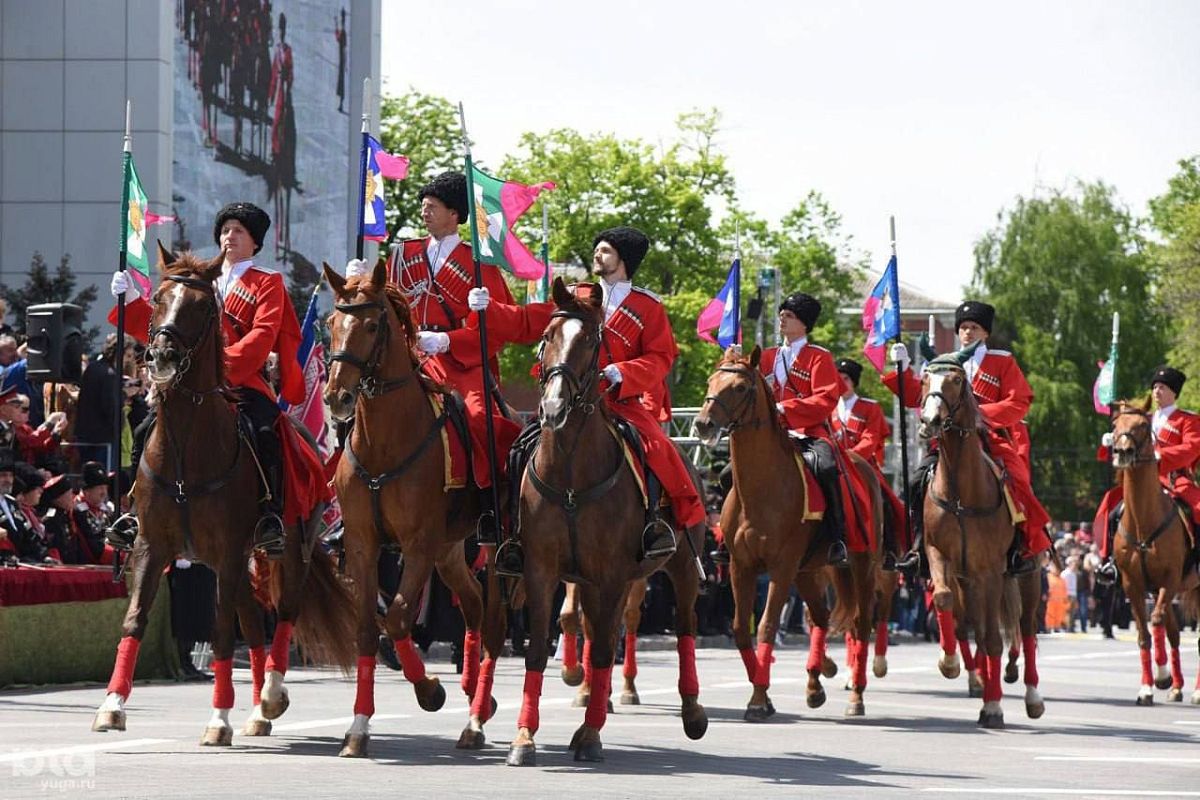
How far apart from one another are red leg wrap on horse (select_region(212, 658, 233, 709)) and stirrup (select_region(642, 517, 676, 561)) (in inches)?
102

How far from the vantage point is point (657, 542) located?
41.7ft

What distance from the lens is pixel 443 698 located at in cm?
1394

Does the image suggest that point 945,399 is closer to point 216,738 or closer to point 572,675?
point 572,675

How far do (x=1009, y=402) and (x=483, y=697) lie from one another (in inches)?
266

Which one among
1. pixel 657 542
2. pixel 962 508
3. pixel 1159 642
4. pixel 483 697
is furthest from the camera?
pixel 1159 642

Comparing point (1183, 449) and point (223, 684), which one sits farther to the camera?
point (1183, 449)

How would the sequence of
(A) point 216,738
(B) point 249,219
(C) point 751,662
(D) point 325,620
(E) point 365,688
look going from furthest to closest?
(C) point 751,662, (D) point 325,620, (B) point 249,219, (A) point 216,738, (E) point 365,688

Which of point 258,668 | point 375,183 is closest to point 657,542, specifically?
point 258,668

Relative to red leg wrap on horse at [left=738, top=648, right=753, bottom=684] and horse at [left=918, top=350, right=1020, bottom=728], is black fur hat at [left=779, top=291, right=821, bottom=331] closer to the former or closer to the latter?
horse at [left=918, top=350, right=1020, bottom=728]

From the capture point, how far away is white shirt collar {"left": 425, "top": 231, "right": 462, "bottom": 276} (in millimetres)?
14141

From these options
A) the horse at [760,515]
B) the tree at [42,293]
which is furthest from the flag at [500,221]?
the tree at [42,293]

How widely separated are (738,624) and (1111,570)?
259 inches

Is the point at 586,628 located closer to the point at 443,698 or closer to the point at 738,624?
the point at 443,698

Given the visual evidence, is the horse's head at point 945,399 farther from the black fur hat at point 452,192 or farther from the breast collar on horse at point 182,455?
the breast collar on horse at point 182,455
